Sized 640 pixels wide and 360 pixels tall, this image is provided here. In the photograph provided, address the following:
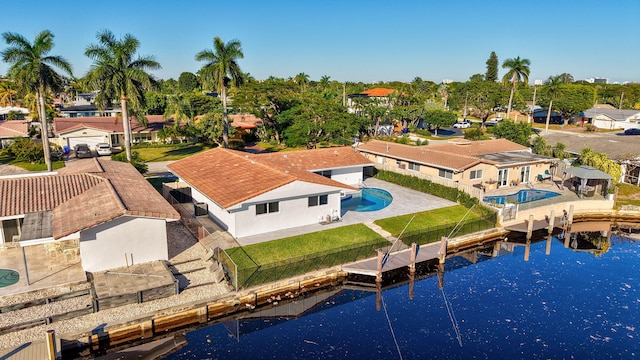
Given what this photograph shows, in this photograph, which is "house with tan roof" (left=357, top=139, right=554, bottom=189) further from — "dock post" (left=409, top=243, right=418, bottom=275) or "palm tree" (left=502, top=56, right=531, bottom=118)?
"palm tree" (left=502, top=56, right=531, bottom=118)

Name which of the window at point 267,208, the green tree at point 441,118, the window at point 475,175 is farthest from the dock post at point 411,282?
the green tree at point 441,118

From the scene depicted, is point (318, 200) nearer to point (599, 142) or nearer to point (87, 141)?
point (87, 141)

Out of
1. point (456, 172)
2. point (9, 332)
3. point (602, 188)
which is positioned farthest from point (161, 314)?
point (602, 188)

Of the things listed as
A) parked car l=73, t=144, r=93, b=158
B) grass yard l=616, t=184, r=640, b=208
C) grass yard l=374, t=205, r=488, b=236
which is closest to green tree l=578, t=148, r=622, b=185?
grass yard l=616, t=184, r=640, b=208

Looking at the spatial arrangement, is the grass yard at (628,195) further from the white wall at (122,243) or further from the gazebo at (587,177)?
the white wall at (122,243)

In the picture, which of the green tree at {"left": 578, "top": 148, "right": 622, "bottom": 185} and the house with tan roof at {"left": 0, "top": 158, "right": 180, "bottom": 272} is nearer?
the house with tan roof at {"left": 0, "top": 158, "right": 180, "bottom": 272}

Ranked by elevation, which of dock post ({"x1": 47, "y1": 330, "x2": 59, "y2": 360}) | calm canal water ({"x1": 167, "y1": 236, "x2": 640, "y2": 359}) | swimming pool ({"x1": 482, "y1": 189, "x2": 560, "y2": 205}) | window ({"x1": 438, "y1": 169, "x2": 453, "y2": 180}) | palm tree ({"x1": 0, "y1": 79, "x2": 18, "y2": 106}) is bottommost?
calm canal water ({"x1": 167, "y1": 236, "x2": 640, "y2": 359})

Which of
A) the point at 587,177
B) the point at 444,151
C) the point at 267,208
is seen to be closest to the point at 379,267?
the point at 267,208
